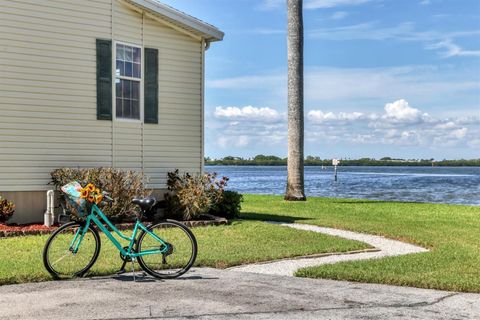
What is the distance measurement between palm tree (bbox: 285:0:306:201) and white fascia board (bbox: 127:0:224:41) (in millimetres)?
6246

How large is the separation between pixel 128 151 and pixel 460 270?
8.30 meters

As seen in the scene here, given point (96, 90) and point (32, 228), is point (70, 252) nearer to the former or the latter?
point (32, 228)

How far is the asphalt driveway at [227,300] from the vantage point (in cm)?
638

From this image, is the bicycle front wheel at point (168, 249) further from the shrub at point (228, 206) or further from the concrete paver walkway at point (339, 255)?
the shrub at point (228, 206)

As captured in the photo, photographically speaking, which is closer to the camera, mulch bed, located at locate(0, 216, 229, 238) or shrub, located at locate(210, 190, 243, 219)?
mulch bed, located at locate(0, 216, 229, 238)

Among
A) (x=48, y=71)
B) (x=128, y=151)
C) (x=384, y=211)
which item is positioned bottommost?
(x=384, y=211)

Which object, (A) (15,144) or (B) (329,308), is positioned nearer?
(B) (329,308)

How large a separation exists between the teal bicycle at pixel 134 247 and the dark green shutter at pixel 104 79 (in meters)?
6.34

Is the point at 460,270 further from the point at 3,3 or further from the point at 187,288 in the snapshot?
the point at 3,3

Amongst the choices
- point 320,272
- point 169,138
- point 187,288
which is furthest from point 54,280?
point 169,138

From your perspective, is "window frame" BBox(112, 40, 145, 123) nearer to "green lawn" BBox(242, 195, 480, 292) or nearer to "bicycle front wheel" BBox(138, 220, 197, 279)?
"green lawn" BBox(242, 195, 480, 292)

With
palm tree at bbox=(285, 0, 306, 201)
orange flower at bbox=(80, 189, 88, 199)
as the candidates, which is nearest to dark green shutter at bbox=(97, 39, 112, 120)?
orange flower at bbox=(80, 189, 88, 199)

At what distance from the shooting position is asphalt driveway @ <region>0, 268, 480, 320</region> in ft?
20.9

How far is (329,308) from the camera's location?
21.8ft
